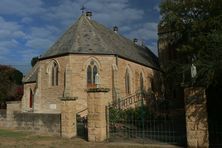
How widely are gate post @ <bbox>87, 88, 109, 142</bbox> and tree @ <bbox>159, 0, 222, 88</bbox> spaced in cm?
413

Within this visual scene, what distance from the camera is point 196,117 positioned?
11.5 meters

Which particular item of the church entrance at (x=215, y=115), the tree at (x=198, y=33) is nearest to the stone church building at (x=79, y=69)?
the tree at (x=198, y=33)

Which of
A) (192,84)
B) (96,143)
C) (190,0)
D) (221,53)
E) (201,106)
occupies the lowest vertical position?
(96,143)

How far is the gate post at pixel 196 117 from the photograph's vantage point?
11.4 metres

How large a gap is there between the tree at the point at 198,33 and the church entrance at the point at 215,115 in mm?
1475

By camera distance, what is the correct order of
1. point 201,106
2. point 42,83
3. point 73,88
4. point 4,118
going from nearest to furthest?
point 201,106
point 4,118
point 73,88
point 42,83

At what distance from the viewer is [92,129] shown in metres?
14.1

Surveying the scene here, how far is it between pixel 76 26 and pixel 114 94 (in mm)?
8937

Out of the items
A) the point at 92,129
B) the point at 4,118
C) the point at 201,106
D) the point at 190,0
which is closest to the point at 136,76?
the point at 190,0

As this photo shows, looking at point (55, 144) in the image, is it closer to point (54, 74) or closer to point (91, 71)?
point (91, 71)

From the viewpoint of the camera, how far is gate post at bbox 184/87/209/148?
37.3ft

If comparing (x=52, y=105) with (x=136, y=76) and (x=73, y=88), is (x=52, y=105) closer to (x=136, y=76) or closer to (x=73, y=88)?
(x=73, y=88)

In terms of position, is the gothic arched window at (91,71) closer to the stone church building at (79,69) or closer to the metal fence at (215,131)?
the stone church building at (79,69)

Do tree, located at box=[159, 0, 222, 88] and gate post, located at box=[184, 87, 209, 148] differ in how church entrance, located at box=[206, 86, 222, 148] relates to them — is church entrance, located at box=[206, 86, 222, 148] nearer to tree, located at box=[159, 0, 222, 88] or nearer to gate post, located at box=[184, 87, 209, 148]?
gate post, located at box=[184, 87, 209, 148]
